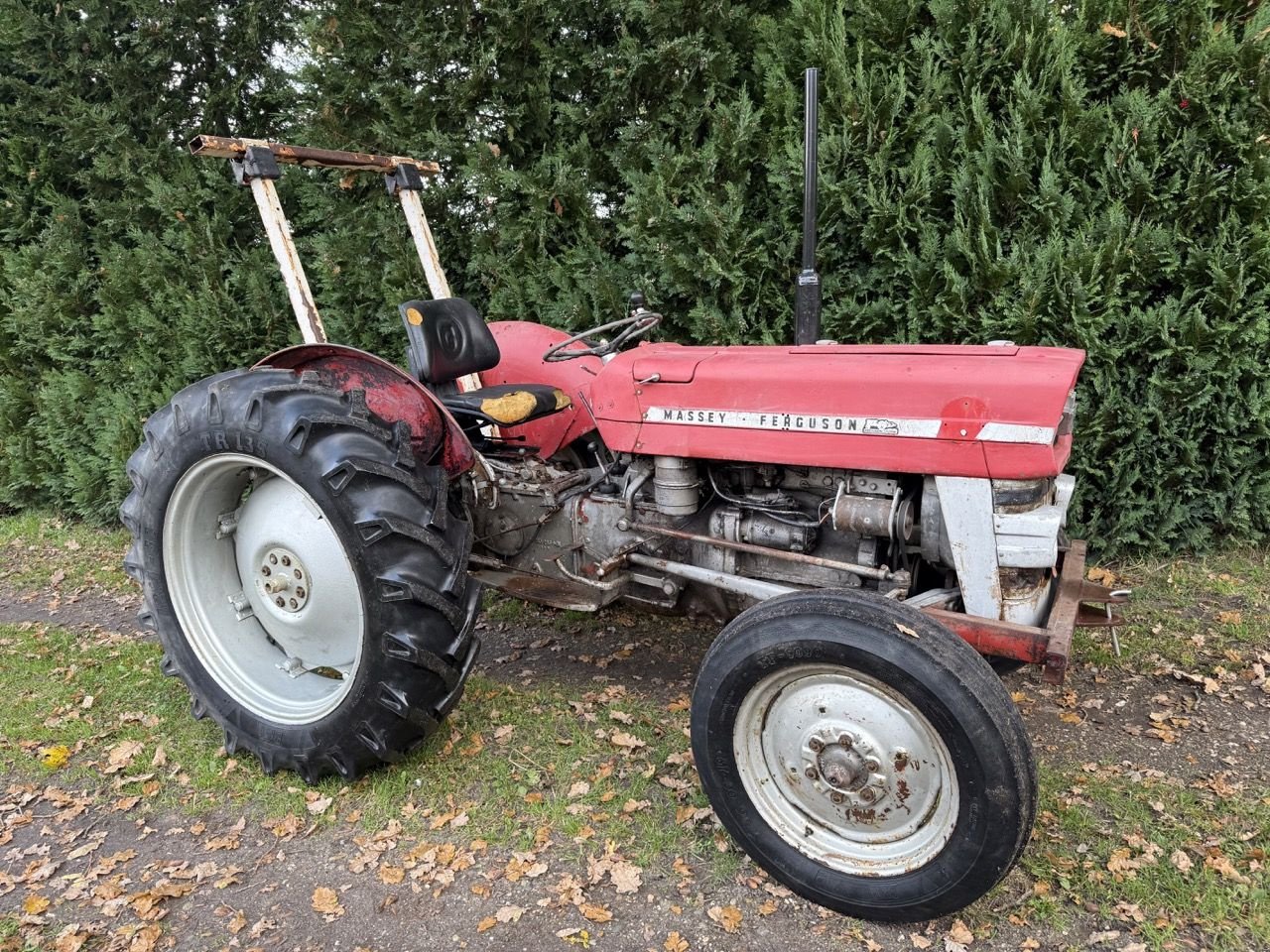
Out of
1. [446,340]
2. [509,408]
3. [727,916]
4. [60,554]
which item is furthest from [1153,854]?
[60,554]

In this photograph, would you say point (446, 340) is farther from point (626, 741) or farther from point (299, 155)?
point (626, 741)

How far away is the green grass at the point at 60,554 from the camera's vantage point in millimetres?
4746

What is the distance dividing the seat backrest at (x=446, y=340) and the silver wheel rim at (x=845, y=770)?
6.27ft

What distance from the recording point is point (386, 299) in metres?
4.82

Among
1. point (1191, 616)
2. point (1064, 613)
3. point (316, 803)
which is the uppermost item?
point (1064, 613)

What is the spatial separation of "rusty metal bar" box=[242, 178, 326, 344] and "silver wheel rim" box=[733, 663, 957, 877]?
7.08 ft

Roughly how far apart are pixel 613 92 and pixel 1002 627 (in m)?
3.45

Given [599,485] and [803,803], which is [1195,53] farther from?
[803,803]

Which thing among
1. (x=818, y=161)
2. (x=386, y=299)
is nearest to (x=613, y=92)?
(x=818, y=161)

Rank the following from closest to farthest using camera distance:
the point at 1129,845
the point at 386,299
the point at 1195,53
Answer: the point at 1129,845 → the point at 1195,53 → the point at 386,299

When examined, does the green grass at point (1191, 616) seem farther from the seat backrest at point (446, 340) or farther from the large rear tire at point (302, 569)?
the seat backrest at point (446, 340)

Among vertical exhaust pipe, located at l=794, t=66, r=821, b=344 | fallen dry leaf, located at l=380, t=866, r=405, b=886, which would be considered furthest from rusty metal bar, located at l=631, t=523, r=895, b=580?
fallen dry leaf, located at l=380, t=866, r=405, b=886

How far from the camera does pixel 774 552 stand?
8.40 feet

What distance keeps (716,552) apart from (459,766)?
107cm
